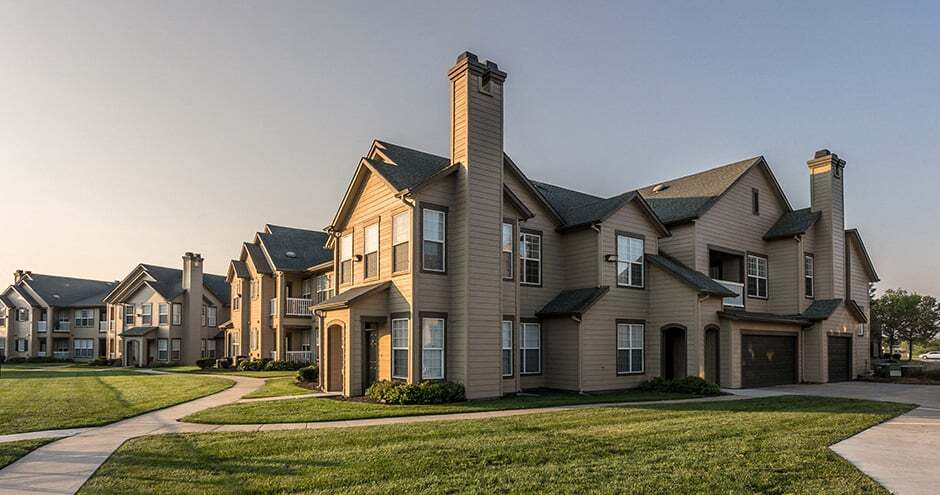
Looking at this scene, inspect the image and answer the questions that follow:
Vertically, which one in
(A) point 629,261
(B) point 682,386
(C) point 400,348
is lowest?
(B) point 682,386

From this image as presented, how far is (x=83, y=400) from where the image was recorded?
17.5m

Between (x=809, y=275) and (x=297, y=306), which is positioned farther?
(x=297, y=306)

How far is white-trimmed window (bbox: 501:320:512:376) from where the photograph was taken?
19078 mm

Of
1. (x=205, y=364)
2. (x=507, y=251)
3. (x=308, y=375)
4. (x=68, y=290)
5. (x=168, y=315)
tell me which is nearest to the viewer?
(x=507, y=251)

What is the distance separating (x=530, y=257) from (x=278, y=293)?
18414mm

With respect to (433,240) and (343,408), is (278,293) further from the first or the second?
(343,408)

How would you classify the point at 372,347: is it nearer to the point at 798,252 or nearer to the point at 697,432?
the point at 697,432

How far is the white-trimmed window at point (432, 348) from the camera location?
17.3 metres

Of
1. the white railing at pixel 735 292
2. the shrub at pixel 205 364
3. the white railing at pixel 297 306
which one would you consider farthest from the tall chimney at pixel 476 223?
the shrub at pixel 205 364

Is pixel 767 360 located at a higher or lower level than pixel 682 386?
higher

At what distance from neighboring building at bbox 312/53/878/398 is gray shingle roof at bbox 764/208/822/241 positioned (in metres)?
0.10

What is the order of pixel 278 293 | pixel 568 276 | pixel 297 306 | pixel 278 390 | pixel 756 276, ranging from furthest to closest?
pixel 297 306 < pixel 278 293 < pixel 756 276 < pixel 568 276 < pixel 278 390

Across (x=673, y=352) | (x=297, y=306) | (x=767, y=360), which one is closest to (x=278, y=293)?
(x=297, y=306)

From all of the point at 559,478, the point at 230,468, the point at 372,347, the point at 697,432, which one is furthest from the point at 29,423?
the point at 697,432
